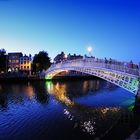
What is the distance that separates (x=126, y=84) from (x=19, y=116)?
12920 millimetres

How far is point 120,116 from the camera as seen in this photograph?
84.5ft

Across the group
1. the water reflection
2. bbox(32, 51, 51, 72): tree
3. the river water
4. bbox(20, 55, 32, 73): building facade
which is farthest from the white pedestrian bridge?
bbox(20, 55, 32, 73): building facade

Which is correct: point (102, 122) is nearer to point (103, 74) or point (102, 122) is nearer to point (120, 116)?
point (120, 116)

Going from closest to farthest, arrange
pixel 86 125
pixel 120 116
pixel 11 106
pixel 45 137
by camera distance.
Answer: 1. pixel 45 137
2. pixel 86 125
3. pixel 120 116
4. pixel 11 106

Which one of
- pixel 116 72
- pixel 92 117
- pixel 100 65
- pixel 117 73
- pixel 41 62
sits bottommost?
pixel 92 117

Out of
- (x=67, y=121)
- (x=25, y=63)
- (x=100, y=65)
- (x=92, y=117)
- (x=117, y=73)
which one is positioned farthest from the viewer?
(x=25, y=63)

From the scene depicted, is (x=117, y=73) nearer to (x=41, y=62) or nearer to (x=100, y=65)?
(x=100, y=65)

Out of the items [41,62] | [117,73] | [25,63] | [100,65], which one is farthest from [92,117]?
[25,63]

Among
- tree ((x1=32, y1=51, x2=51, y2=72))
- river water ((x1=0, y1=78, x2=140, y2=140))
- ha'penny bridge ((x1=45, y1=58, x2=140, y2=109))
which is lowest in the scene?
river water ((x1=0, y1=78, x2=140, y2=140))

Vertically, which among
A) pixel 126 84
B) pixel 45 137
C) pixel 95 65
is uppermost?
pixel 95 65

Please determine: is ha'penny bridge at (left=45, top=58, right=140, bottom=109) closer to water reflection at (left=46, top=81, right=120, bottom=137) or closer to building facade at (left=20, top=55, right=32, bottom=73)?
water reflection at (left=46, top=81, right=120, bottom=137)

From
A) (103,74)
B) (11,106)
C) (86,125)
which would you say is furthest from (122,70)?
(11,106)

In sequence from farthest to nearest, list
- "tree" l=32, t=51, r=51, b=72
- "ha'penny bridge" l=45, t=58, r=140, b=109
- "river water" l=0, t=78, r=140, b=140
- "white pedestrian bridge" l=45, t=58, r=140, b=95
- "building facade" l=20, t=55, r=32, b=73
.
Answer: "building facade" l=20, t=55, r=32, b=73 → "tree" l=32, t=51, r=51, b=72 → "white pedestrian bridge" l=45, t=58, r=140, b=95 → "ha'penny bridge" l=45, t=58, r=140, b=109 → "river water" l=0, t=78, r=140, b=140

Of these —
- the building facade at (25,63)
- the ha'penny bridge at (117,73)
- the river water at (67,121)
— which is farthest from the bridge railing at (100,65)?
the building facade at (25,63)
